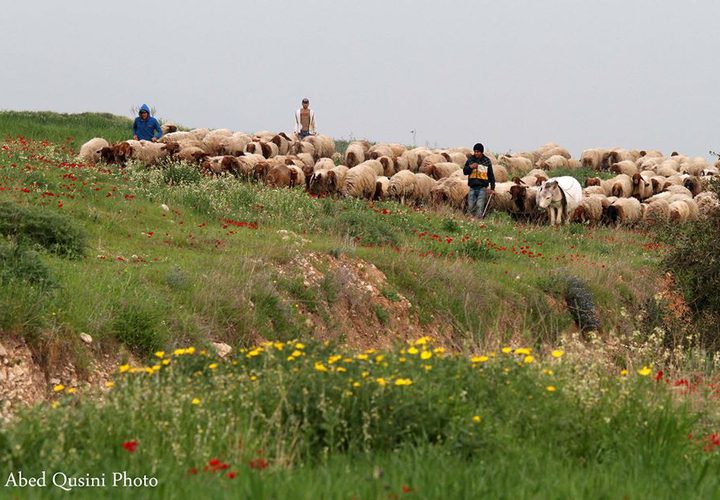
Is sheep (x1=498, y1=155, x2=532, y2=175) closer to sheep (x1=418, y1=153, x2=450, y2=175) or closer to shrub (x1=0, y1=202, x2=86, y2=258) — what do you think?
sheep (x1=418, y1=153, x2=450, y2=175)

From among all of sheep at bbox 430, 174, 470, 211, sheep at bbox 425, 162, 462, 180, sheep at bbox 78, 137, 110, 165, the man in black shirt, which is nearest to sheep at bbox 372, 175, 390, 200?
sheep at bbox 430, 174, 470, 211

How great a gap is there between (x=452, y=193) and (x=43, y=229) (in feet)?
52.8

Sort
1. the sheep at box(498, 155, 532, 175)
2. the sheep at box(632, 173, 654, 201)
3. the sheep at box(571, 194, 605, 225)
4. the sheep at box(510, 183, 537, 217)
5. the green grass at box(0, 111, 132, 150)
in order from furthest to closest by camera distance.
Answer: the sheep at box(498, 155, 532, 175), the sheep at box(632, 173, 654, 201), the green grass at box(0, 111, 132, 150), the sheep at box(571, 194, 605, 225), the sheep at box(510, 183, 537, 217)

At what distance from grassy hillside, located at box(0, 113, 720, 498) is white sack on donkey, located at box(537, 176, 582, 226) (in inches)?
55.5

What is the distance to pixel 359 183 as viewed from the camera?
2800 centimetres

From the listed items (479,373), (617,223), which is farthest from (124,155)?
(479,373)

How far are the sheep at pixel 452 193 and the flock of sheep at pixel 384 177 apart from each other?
3cm

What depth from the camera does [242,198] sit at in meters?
Result: 21.8

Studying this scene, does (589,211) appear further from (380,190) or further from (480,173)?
(380,190)

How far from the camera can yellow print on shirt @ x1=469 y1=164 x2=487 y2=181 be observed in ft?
88.1

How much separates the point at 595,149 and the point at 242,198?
29943 mm

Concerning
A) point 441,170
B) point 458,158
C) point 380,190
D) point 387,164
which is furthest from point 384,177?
point 458,158

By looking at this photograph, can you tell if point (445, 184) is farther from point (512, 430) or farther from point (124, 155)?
point (512, 430)

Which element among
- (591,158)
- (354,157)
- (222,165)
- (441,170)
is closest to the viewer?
(222,165)
